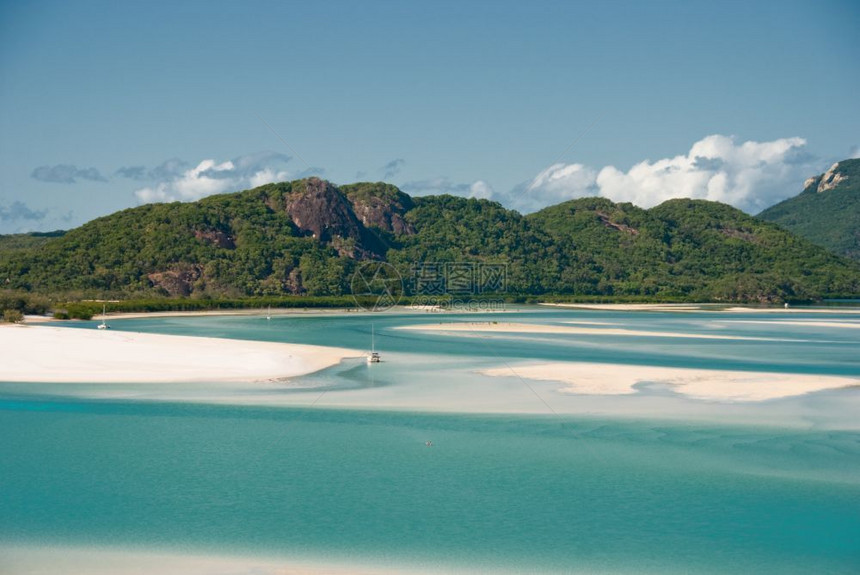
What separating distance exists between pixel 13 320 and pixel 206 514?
58451 mm

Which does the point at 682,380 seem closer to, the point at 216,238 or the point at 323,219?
the point at 216,238

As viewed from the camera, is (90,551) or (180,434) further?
(180,434)

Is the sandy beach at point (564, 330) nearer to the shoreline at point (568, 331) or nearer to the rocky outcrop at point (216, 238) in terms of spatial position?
the shoreline at point (568, 331)

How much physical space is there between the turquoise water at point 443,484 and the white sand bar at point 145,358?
5.85m

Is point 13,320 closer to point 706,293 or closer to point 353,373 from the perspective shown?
point 353,373

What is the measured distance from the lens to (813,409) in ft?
98.4

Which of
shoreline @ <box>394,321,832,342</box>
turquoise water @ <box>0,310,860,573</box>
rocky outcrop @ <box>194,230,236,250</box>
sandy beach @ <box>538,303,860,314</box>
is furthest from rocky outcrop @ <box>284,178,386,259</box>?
turquoise water @ <box>0,310,860,573</box>

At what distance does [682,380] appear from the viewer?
123 ft

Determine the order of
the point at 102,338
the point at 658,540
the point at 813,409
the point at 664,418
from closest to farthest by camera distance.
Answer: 1. the point at 658,540
2. the point at 664,418
3. the point at 813,409
4. the point at 102,338

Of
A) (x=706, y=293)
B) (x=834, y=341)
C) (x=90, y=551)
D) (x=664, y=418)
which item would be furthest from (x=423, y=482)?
(x=706, y=293)

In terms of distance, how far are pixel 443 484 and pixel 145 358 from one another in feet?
88.3

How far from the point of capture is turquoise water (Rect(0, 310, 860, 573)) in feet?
51.7

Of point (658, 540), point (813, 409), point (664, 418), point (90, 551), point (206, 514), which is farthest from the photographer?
point (813, 409)

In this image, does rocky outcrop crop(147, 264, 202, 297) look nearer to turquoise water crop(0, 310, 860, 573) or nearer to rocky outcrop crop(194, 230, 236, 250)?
rocky outcrop crop(194, 230, 236, 250)
